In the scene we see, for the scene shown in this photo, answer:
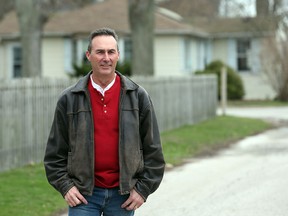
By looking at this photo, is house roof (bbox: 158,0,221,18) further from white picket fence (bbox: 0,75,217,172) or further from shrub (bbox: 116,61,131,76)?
white picket fence (bbox: 0,75,217,172)

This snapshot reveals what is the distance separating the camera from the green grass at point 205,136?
613 inches

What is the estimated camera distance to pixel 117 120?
4.69m

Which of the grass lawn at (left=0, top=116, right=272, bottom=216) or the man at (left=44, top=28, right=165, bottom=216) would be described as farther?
the grass lawn at (left=0, top=116, right=272, bottom=216)

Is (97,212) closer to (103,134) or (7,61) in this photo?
(103,134)

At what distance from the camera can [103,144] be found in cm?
466

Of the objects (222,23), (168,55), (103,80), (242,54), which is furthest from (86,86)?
(222,23)

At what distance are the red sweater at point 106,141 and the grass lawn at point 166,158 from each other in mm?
4211

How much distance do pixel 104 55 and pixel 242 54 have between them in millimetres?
34905

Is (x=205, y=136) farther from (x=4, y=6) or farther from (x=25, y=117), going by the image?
(x=4, y=6)

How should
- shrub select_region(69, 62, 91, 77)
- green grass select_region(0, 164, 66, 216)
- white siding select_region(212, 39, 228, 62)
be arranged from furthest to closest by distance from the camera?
1. white siding select_region(212, 39, 228, 62)
2. shrub select_region(69, 62, 91, 77)
3. green grass select_region(0, 164, 66, 216)

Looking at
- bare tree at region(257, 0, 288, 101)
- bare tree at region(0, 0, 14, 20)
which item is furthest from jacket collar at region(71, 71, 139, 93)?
bare tree at region(0, 0, 14, 20)

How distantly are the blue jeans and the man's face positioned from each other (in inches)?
30.1

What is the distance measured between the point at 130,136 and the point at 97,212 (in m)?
0.54

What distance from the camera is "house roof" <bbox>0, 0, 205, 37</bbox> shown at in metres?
34.6
